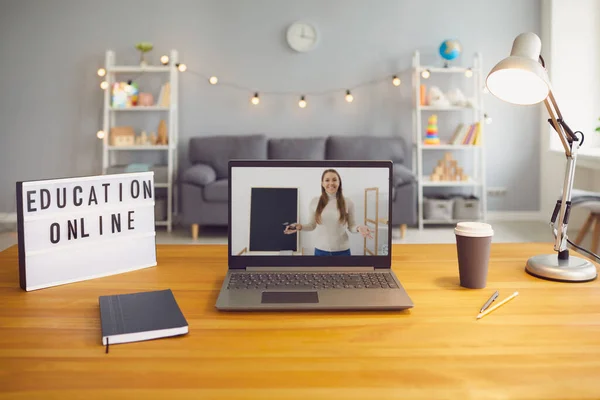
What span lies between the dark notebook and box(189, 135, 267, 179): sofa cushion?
3.95 metres

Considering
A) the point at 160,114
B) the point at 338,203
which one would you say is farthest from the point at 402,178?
the point at 338,203

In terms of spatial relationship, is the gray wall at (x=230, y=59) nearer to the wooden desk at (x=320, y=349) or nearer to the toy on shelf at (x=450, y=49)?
the toy on shelf at (x=450, y=49)

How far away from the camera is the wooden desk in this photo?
32.4 inches

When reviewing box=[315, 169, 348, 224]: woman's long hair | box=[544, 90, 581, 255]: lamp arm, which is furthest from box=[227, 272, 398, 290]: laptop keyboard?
box=[544, 90, 581, 255]: lamp arm

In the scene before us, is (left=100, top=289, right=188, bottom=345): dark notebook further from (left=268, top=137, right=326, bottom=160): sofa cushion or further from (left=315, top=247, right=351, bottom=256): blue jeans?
(left=268, top=137, right=326, bottom=160): sofa cushion

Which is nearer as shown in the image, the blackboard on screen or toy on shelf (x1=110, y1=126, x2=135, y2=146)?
the blackboard on screen

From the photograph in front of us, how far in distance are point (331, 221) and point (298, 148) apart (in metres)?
3.88

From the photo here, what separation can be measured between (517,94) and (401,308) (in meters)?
0.53

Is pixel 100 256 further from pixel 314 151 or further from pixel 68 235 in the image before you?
pixel 314 151

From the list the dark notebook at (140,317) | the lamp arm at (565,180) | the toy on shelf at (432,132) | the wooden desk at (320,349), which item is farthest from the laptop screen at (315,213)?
the toy on shelf at (432,132)

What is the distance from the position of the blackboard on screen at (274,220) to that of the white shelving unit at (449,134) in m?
3.83

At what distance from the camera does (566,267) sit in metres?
1.33

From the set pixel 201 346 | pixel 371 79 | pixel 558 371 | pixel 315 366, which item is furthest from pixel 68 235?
pixel 371 79

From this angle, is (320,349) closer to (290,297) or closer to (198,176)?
(290,297)
